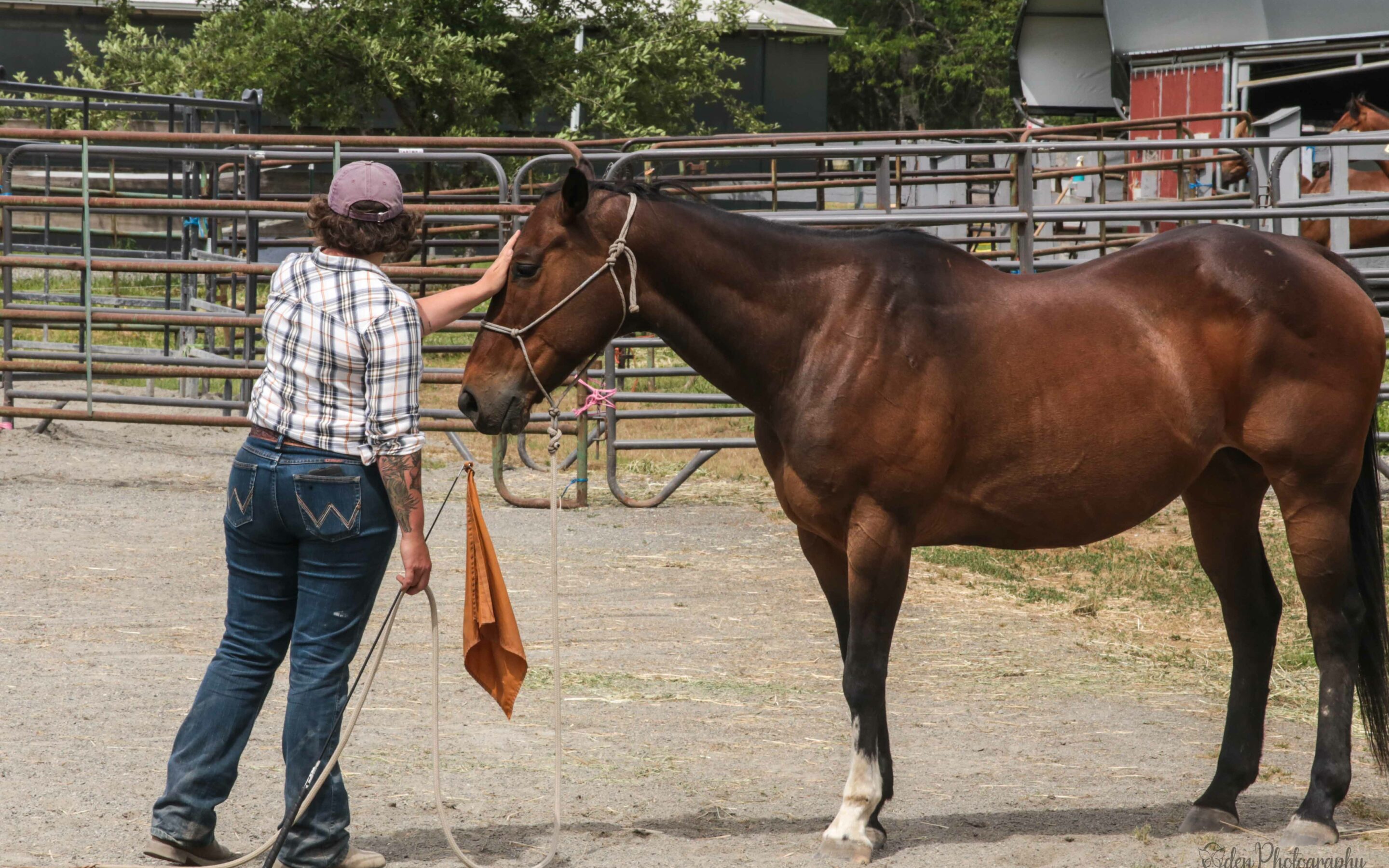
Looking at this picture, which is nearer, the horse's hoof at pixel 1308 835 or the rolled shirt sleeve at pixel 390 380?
the rolled shirt sleeve at pixel 390 380

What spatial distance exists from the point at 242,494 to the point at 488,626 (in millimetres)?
688

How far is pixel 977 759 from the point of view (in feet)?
14.3

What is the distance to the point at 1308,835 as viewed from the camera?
362cm

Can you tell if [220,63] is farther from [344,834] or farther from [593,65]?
[344,834]

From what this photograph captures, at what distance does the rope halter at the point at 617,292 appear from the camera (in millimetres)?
3512

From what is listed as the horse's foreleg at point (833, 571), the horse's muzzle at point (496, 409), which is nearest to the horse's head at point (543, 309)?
the horse's muzzle at point (496, 409)

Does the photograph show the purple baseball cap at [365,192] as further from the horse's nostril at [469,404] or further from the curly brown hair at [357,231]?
the horse's nostril at [469,404]

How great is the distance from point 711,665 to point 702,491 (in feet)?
13.1

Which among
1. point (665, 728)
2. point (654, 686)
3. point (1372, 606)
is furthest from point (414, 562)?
point (1372, 606)

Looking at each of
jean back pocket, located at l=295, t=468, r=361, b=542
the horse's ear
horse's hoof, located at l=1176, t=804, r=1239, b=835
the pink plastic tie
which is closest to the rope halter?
the horse's ear

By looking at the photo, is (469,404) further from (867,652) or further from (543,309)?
(867,652)

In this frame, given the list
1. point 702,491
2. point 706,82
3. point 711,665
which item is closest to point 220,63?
point 706,82

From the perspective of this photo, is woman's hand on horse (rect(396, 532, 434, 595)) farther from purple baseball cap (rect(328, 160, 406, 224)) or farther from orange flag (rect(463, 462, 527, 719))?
purple baseball cap (rect(328, 160, 406, 224))

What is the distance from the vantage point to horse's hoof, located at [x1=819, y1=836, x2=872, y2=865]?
138 inches
